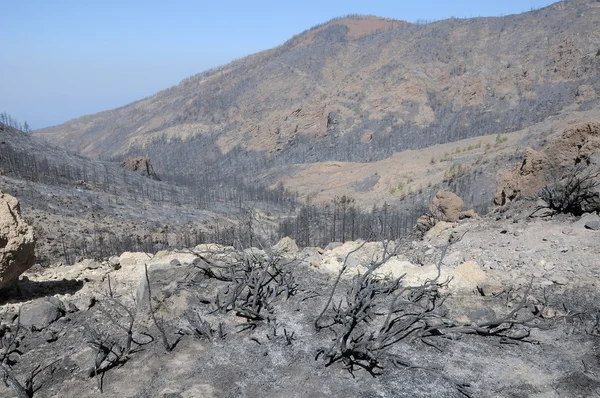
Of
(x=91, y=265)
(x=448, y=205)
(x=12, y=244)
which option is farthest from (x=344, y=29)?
(x=12, y=244)

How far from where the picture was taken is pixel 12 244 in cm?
612

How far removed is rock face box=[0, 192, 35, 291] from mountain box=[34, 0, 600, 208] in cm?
3383

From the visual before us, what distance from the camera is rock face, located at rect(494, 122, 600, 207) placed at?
10742mm

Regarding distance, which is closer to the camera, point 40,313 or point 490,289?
point 40,313

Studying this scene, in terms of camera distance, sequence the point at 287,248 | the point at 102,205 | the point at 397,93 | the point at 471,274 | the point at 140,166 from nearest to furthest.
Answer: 1. the point at 471,274
2. the point at 287,248
3. the point at 102,205
4. the point at 140,166
5. the point at 397,93

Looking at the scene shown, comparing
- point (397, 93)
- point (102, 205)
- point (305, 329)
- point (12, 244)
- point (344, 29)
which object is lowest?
point (102, 205)

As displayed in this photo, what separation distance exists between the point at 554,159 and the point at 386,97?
166ft

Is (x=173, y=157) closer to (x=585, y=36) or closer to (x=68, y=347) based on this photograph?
(x=585, y=36)

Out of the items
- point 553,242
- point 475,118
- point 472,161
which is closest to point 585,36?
point 475,118

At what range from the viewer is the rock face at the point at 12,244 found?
606 cm

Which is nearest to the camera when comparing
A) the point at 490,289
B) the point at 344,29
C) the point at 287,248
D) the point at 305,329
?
the point at 305,329

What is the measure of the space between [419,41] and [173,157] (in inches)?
1782

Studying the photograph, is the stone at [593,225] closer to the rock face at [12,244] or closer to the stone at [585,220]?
the stone at [585,220]

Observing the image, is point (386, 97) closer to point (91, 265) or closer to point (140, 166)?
point (140, 166)
